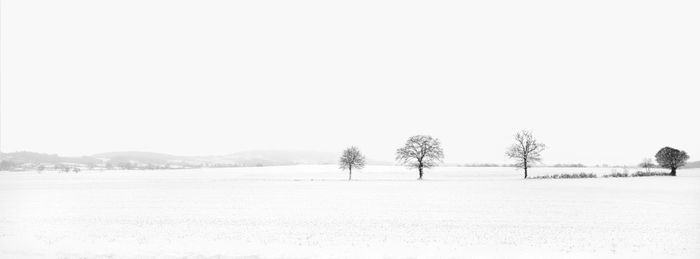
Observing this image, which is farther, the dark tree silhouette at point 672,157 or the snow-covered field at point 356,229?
the dark tree silhouette at point 672,157

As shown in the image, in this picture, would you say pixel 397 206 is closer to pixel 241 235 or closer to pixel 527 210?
pixel 527 210

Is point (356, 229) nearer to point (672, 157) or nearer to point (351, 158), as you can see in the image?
point (351, 158)

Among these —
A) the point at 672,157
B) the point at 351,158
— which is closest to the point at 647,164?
the point at 672,157

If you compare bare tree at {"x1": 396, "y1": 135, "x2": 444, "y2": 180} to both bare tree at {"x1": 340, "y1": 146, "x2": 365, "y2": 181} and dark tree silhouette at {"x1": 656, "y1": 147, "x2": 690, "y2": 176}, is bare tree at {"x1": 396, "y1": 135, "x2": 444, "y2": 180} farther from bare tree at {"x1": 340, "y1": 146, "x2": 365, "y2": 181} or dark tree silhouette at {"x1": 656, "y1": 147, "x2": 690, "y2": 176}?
dark tree silhouette at {"x1": 656, "y1": 147, "x2": 690, "y2": 176}

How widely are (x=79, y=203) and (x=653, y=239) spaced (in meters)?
43.0

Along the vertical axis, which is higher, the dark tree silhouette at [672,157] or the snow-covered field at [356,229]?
the dark tree silhouette at [672,157]

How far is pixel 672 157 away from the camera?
87.1 m

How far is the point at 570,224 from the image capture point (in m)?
29.3

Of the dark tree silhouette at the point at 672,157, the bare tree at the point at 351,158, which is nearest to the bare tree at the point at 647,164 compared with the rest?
the dark tree silhouette at the point at 672,157

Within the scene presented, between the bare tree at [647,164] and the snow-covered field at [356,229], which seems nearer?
the snow-covered field at [356,229]

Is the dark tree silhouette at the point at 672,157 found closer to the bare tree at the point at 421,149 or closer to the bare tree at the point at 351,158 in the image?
the bare tree at the point at 421,149

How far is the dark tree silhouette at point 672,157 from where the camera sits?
8662 cm

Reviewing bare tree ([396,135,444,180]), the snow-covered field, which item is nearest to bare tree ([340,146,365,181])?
bare tree ([396,135,444,180])

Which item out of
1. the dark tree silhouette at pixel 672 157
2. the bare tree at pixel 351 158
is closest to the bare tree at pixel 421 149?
the bare tree at pixel 351 158
